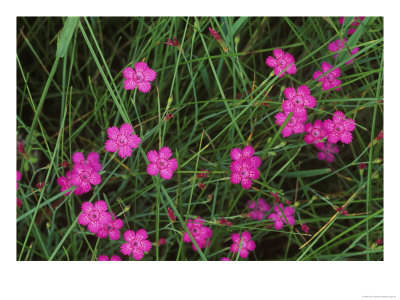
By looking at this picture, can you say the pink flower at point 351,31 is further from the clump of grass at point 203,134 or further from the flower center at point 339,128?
the flower center at point 339,128

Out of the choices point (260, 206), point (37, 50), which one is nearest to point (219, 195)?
point (260, 206)

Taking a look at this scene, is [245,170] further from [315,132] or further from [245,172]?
[315,132]

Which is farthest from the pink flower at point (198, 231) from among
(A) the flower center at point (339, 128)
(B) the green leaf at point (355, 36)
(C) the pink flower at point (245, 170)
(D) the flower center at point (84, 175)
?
(B) the green leaf at point (355, 36)

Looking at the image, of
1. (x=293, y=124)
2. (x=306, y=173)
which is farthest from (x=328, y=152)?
(x=293, y=124)
